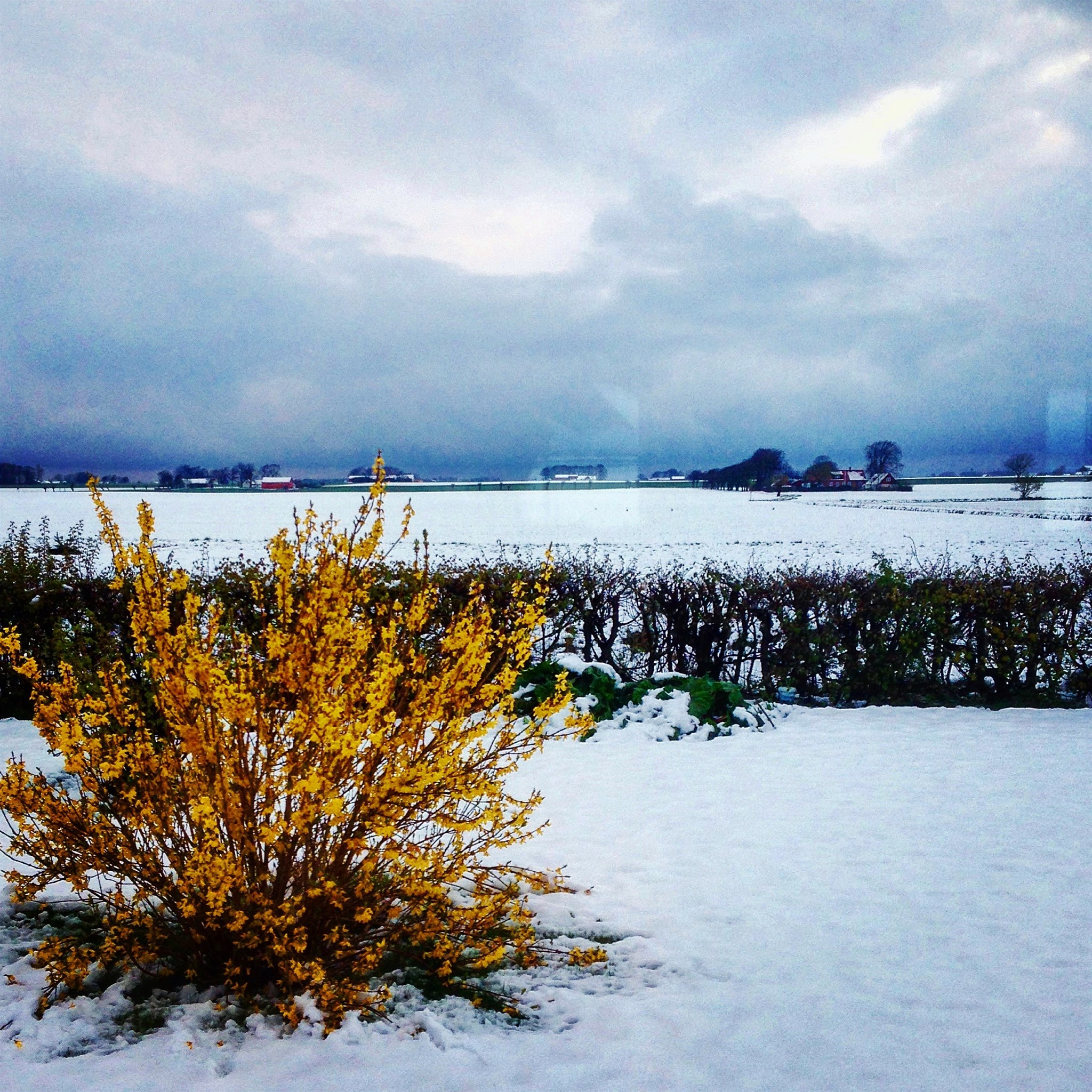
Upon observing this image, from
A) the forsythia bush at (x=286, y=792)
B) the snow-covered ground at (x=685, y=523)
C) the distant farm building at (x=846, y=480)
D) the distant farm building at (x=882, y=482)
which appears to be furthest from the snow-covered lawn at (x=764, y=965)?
the distant farm building at (x=882, y=482)

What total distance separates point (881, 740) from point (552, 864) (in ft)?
10.8

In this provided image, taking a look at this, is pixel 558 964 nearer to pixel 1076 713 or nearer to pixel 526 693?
pixel 526 693

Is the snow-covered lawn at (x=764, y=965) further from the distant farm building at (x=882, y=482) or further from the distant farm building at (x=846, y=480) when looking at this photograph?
the distant farm building at (x=882, y=482)

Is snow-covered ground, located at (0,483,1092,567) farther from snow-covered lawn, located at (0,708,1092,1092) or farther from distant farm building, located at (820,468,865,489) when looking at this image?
distant farm building, located at (820,468,865,489)

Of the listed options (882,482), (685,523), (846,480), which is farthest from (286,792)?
(882,482)

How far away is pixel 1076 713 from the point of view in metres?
6.71

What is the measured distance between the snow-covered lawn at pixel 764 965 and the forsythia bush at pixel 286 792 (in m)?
0.21

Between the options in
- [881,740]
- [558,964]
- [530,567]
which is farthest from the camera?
[530,567]

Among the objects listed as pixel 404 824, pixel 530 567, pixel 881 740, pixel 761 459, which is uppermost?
pixel 761 459

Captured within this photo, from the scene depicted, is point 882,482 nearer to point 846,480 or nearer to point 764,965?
point 846,480

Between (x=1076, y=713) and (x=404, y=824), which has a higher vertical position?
(x=404, y=824)

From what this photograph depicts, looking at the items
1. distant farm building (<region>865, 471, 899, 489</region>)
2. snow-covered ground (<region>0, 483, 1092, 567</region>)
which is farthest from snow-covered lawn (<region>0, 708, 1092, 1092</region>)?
distant farm building (<region>865, 471, 899, 489</region>)

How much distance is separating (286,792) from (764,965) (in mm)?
1881

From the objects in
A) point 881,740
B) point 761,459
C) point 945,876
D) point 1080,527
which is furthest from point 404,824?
point 761,459
